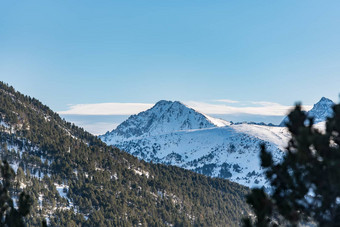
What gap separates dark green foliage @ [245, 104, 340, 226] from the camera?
2395 centimetres

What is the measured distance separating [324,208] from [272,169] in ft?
14.6

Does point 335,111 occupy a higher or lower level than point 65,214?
higher

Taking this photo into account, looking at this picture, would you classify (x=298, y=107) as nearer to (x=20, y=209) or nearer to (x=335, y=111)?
(x=335, y=111)

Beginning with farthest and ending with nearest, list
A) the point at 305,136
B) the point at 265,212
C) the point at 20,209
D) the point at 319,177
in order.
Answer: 1. the point at 20,209
2. the point at 265,212
3. the point at 319,177
4. the point at 305,136

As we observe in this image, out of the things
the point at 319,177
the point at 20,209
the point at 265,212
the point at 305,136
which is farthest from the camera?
the point at 20,209

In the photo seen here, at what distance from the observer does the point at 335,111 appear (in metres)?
26.5

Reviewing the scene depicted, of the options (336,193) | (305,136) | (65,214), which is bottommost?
(65,214)

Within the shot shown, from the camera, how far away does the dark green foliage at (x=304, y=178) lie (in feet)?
78.6

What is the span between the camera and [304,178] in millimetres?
25562

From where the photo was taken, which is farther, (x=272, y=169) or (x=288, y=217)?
(x=272, y=169)

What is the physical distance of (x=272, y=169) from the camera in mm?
27562

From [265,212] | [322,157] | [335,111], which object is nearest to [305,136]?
[322,157]

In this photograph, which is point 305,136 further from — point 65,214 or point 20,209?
point 65,214

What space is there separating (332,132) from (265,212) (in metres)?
7.63
